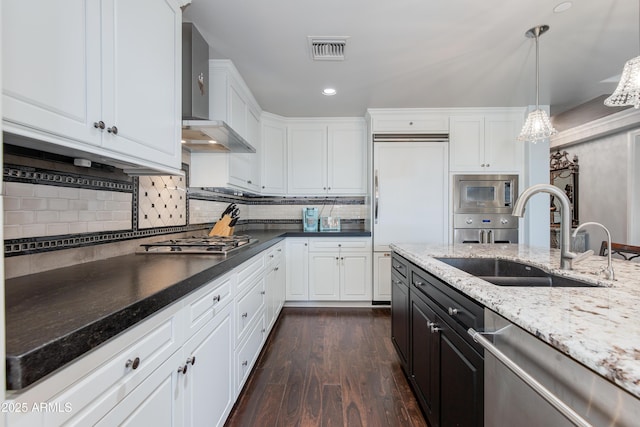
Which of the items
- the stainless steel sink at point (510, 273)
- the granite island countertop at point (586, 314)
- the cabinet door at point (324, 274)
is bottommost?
the cabinet door at point (324, 274)

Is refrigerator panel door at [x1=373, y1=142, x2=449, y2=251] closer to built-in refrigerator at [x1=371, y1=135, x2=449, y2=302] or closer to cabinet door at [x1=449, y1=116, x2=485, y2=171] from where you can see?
built-in refrigerator at [x1=371, y1=135, x2=449, y2=302]

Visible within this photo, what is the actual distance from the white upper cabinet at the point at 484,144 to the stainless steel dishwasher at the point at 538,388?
290 centimetres

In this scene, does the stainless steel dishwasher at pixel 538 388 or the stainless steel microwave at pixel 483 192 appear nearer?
the stainless steel dishwasher at pixel 538 388

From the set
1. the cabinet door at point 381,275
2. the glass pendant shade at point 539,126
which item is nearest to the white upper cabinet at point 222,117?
the cabinet door at point 381,275

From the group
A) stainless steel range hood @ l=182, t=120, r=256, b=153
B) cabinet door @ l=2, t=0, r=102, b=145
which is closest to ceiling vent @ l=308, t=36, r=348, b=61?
stainless steel range hood @ l=182, t=120, r=256, b=153

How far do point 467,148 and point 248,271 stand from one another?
293cm

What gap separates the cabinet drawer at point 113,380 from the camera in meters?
0.59

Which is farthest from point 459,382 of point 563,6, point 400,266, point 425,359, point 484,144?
point 484,144

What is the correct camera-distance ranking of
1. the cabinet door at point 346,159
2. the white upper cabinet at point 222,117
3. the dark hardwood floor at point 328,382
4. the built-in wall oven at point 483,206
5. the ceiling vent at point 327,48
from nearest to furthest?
the dark hardwood floor at point 328,382, the ceiling vent at point 327,48, the white upper cabinet at point 222,117, the built-in wall oven at point 483,206, the cabinet door at point 346,159

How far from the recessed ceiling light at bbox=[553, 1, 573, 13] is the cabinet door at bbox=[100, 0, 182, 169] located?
2.19 metres

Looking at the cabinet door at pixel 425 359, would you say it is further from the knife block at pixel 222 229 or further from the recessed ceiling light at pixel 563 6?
the recessed ceiling light at pixel 563 6

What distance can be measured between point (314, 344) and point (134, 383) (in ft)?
6.31

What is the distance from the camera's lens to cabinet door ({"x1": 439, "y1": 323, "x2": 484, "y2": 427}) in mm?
999

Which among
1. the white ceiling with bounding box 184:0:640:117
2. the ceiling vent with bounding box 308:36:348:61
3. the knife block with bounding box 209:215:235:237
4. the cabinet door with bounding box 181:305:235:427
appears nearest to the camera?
the cabinet door with bounding box 181:305:235:427
